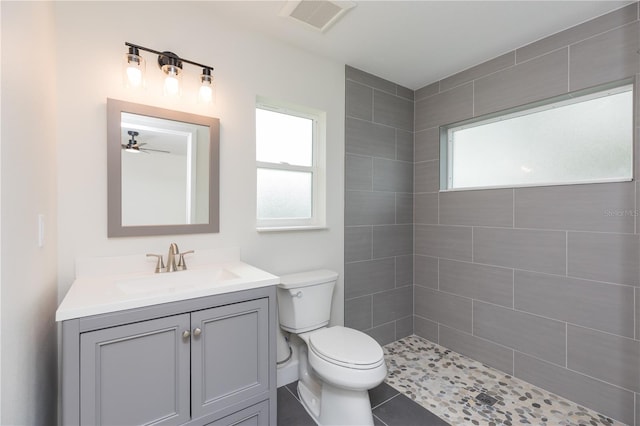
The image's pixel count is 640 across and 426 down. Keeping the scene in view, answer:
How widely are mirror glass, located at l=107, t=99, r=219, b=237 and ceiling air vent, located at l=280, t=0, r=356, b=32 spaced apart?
2.63 ft

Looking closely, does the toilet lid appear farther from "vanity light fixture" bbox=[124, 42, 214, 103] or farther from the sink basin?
"vanity light fixture" bbox=[124, 42, 214, 103]

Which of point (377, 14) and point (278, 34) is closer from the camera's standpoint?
point (377, 14)

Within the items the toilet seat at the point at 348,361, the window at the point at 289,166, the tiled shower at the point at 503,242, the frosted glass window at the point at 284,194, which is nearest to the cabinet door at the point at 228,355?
the toilet seat at the point at 348,361

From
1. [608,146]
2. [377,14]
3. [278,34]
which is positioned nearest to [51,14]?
[278,34]

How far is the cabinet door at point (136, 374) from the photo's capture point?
1.04 metres

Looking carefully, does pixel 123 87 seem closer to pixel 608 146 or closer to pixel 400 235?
pixel 400 235

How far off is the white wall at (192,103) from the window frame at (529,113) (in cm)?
103

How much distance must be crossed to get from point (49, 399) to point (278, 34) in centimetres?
238

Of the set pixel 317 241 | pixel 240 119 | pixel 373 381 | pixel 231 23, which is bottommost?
pixel 373 381

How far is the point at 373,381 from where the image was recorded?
59.2 inches

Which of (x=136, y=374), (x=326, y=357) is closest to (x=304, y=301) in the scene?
(x=326, y=357)

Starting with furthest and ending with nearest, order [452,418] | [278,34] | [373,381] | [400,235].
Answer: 1. [400,235]
2. [278,34]
3. [452,418]
4. [373,381]

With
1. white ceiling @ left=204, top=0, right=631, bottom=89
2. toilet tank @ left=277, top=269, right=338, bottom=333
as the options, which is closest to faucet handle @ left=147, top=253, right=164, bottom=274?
toilet tank @ left=277, top=269, right=338, bottom=333

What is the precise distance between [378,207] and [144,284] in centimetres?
185
